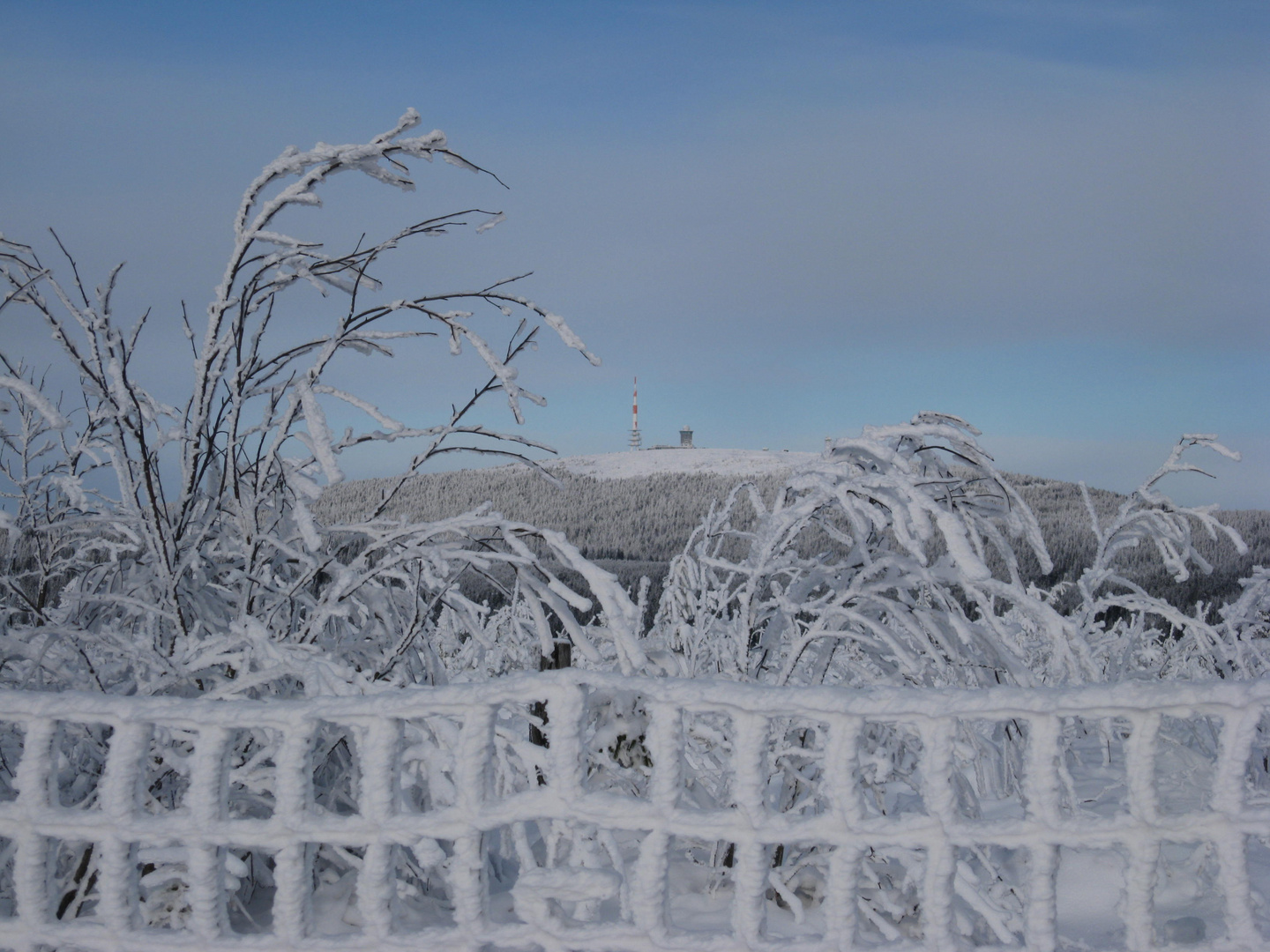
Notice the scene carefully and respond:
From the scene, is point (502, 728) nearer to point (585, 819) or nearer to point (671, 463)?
point (585, 819)

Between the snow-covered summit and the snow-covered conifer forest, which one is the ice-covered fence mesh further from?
the snow-covered summit

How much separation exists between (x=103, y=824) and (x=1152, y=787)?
7.12 feet

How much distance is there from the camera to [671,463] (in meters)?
17.2

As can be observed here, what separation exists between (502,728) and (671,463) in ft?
49.0

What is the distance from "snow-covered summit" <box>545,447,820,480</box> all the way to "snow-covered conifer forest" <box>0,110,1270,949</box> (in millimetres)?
11873

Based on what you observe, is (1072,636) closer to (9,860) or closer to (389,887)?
(389,887)

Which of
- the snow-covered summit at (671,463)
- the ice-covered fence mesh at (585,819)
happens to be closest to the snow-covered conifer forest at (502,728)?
the ice-covered fence mesh at (585,819)

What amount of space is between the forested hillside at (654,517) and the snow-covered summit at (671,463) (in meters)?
1.39

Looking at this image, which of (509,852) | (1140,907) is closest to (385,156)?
(509,852)

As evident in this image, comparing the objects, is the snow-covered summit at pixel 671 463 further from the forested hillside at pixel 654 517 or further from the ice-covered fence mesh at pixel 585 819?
the ice-covered fence mesh at pixel 585 819

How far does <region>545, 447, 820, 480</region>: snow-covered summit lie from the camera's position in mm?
16141

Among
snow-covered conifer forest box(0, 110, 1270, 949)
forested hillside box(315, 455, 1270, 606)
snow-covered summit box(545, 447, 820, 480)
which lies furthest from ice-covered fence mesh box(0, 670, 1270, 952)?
snow-covered summit box(545, 447, 820, 480)

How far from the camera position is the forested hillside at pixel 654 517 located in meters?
11.2

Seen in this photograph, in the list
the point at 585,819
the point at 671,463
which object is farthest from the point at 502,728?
the point at 671,463
